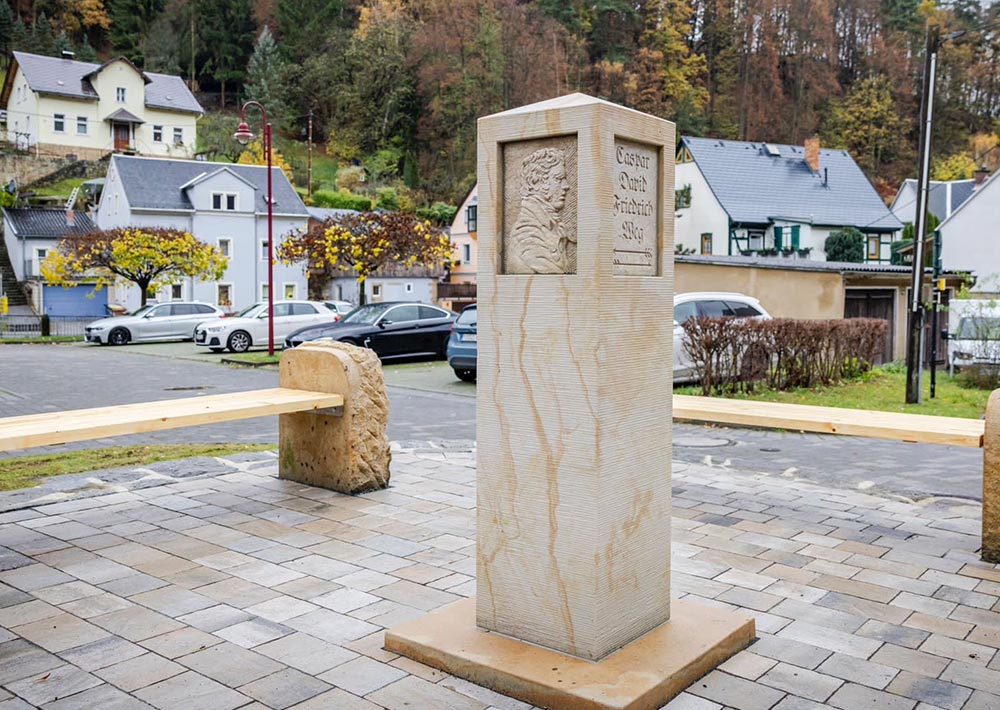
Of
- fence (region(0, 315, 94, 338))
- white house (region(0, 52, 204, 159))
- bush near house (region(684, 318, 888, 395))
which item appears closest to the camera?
bush near house (region(684, 318, 888, 395))

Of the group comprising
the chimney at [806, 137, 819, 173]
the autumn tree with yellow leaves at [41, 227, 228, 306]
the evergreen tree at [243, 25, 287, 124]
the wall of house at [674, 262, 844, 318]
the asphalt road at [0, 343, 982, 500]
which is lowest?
the asphalt road at [0, 343, 982, 500]

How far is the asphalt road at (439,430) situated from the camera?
8.63 m

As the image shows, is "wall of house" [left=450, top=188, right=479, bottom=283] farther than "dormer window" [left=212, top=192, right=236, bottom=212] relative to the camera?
Yes

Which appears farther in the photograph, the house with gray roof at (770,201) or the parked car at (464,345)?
the house with gray roof at (770,201)

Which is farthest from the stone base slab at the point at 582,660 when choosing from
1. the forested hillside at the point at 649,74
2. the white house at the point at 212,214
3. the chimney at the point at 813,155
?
the forested hillside at the point at 649,74

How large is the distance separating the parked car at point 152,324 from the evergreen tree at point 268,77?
2043 inches

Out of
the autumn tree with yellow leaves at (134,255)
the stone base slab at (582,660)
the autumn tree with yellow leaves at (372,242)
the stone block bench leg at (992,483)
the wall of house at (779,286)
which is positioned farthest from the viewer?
the autumn tree with yellow leaves at (134,255)

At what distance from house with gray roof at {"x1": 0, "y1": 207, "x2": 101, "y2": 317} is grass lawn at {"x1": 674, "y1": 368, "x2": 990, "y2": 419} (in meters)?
37.9

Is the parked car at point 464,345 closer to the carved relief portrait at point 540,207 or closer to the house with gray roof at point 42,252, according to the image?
the carved relief portrait at point 540,207

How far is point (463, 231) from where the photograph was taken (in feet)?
180

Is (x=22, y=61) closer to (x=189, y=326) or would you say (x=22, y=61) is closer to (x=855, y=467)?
(x=189, y=326)

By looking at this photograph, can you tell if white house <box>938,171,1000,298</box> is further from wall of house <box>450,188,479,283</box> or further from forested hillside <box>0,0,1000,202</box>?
wall of house <box>450,188,479,283</box>

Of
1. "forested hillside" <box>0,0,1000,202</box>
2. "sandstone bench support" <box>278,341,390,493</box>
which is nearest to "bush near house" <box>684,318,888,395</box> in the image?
"sandstone bench support" <box>278,341,390,493</box>

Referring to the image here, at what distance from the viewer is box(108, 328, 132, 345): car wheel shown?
29.6 meters
